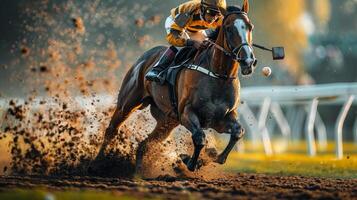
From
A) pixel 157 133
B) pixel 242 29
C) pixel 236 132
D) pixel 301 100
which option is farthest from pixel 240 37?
pixel 301 100

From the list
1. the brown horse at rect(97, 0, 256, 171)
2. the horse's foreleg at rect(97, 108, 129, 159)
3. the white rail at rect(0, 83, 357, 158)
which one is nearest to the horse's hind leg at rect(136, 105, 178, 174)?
the horse's foreleg at rect(97, 108, 129, 159)

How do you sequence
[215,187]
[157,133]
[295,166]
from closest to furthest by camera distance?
[215,187]
[157,133]
[295,166]

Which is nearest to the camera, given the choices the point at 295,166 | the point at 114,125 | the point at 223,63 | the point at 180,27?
the point at 223,63

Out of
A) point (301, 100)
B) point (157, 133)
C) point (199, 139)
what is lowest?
point (199, 139)

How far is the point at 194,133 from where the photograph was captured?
818cm

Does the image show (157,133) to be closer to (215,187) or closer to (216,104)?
(216,104)

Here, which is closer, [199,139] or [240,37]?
[240,37]

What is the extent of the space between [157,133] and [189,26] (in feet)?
4.75

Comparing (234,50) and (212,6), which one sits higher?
(212,6)

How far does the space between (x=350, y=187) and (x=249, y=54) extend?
151cm

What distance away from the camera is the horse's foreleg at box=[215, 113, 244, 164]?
8328mm

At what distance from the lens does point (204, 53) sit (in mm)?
8594

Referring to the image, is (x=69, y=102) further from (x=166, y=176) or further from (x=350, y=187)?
(x=350, y=187)

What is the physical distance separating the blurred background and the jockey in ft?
7.13
